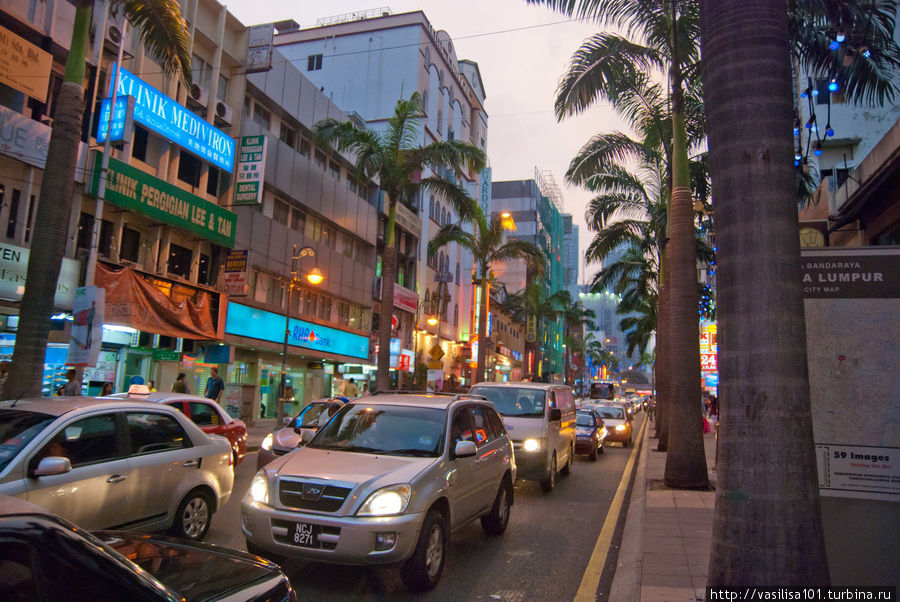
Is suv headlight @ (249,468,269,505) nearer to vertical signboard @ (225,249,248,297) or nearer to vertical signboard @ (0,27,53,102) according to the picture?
vertical signboard @ (0,27,53,102)

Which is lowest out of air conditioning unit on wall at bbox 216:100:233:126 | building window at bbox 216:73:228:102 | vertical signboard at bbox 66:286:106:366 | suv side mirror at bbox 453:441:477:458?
suv side mirror at bbox 453:441:477:458

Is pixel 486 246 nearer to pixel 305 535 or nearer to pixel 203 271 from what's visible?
pixel 203 271

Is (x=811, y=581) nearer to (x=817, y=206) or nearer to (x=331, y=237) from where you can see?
(x=817, y=206)

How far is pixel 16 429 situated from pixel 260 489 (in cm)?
210

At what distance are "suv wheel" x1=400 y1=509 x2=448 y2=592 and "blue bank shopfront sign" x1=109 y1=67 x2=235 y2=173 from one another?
17708mm

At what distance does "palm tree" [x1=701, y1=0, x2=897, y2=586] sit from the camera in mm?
3816

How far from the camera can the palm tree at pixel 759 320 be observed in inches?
150

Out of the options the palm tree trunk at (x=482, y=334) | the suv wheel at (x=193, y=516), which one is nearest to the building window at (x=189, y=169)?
the palm tree trunk at (x=482, y=334)

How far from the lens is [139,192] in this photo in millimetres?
19344

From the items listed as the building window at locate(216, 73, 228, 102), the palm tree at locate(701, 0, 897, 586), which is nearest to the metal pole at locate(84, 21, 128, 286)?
the building window at locate(216, 73, 228, 102)

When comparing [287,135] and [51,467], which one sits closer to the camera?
[51,467]

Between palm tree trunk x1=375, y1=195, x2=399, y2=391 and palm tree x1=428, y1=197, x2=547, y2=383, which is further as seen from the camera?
palm tree x1=428, y1=197, x2=547, y2=383

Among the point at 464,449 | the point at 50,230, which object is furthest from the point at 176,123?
the point at 464,449

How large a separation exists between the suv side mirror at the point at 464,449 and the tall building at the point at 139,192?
46.8 feet
